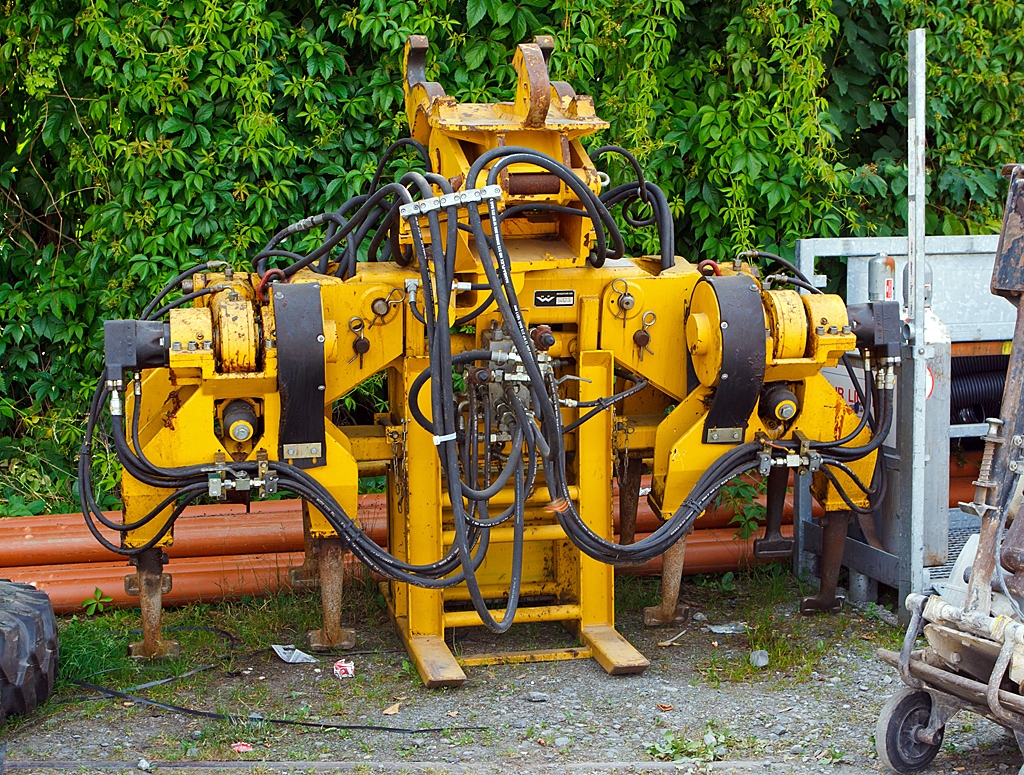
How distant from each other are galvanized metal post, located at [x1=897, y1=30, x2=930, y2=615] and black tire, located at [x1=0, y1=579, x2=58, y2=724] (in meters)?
3.44

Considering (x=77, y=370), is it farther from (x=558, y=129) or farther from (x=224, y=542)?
(x=558, y=129)

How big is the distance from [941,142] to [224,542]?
4856 millimetres

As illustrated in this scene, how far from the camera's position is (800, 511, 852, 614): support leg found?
5156mm

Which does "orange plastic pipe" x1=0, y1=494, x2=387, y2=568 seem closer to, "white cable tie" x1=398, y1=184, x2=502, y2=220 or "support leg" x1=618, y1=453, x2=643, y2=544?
"support leg" x1=618, y1=453, x2=643, y2=544

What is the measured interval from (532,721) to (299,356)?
154 cm

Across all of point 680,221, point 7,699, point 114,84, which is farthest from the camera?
point 680,221

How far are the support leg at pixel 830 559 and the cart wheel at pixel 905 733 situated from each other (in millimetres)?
1272

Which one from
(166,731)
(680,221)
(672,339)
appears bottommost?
(166,731)

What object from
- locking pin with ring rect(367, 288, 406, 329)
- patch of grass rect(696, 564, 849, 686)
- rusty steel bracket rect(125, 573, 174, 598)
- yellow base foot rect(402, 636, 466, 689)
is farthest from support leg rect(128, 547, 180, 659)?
patch of grass rect(696, 564, 849, 686)

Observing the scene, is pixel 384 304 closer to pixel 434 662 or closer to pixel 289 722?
pixel 434 662

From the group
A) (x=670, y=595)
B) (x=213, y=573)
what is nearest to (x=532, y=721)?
(x=670, y=595)

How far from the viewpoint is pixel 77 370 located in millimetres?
7316

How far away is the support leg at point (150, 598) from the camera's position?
4.71m

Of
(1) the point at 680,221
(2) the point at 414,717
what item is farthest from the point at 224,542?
(1) the point at 680,221
